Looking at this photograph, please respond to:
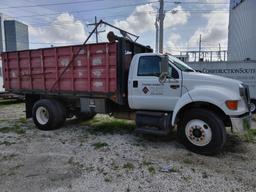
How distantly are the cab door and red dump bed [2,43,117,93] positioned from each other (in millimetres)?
583

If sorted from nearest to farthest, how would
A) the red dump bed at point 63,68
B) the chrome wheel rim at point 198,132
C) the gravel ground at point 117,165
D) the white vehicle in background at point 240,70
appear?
the gravel ground at point 117,165, the chrome wheel rim at point 198,132, the red dump bed at point 63,68, the white vehicle in background at point 240,70

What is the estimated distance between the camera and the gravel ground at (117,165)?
3.23 meters

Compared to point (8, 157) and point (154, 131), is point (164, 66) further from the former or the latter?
point (8, 157)

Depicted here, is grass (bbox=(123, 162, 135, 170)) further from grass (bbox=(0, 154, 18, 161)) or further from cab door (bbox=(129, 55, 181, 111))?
grass (bbox=(0, 154, 18, 161))

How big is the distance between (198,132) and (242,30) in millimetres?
18955

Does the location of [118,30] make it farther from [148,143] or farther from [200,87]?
[148,143]

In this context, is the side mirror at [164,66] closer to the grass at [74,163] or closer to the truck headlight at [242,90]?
the truck headlight at [242,90]

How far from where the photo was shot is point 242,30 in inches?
768

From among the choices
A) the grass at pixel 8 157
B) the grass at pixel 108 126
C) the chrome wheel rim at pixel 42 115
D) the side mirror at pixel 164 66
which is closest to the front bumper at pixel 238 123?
the side mirror at pixel 164 66

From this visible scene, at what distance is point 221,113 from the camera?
178 inches

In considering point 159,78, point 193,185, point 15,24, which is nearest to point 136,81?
point 159,78

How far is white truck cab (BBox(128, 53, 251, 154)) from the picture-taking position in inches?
167

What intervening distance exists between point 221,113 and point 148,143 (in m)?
1.83

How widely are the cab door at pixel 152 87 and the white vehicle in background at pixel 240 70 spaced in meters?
6.14
